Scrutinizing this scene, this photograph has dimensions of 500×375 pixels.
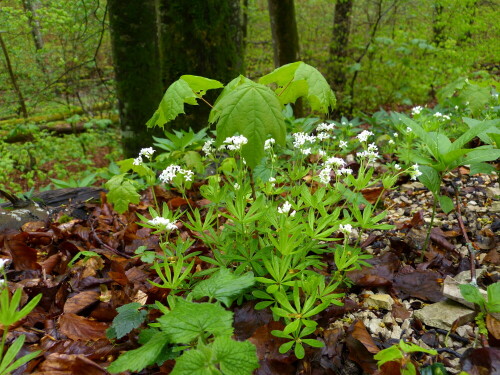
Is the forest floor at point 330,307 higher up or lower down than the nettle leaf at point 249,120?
lower down

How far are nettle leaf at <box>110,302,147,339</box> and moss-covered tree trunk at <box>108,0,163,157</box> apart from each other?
391cm

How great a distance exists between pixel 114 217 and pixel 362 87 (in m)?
8.20

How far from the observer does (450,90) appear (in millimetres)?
3748

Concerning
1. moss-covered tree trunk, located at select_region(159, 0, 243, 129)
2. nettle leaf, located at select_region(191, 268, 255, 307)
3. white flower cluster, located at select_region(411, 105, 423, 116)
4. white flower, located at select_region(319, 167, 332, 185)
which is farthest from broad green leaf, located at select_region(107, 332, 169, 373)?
moss-covered tree trunk, located at select_region(159, 0, 243, 129)

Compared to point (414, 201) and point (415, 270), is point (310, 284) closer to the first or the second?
point (415, 270)

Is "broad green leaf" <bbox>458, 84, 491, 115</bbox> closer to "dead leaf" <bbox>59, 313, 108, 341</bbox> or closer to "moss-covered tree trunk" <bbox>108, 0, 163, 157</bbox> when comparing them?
"dead leaf" <bbox>59, 313, 108, 341</bbox>

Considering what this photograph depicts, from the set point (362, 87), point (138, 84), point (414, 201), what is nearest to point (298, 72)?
point (414, 201)

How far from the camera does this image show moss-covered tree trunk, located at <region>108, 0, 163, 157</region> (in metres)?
5.05

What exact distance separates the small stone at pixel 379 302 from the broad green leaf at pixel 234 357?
0.86 m

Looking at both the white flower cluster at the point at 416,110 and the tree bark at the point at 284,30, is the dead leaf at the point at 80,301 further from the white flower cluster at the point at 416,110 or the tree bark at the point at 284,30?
the tree bark at the point at 284,30

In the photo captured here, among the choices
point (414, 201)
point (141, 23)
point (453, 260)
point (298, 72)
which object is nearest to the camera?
point (298, 72)

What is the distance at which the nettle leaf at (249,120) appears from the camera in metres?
1.34

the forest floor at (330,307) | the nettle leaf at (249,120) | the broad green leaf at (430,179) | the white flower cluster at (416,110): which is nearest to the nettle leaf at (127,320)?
the forest floor at (330,307)

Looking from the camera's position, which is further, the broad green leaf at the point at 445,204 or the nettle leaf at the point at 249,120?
the broad green leaf at the point at 445,204
